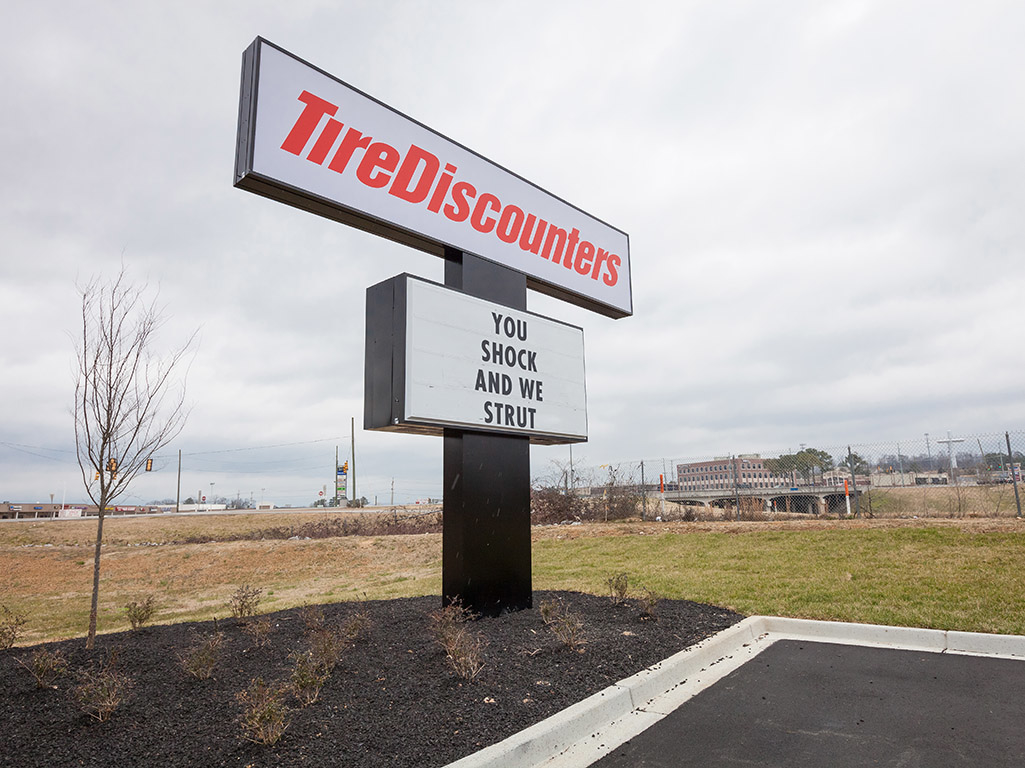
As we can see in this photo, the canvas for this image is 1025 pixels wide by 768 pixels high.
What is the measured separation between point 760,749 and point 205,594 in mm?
14126

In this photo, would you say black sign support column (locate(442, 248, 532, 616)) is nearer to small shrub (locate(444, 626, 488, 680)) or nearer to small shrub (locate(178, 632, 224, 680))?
small shrub (locate(444, 626, 488, 680))

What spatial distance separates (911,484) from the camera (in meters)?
20.1

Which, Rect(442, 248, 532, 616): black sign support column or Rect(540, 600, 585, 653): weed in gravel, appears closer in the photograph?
Rect(540, 600, 585, 653): weed in gravel

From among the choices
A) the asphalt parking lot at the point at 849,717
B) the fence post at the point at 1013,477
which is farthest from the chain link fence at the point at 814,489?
the asphalt parking lot at the point at 849,717

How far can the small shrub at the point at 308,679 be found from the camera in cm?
A: 408

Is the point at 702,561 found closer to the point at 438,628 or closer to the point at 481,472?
the point at 481,472

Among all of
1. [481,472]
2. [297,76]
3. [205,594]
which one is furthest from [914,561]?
[205,594]

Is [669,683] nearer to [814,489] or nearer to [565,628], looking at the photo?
[565,628]

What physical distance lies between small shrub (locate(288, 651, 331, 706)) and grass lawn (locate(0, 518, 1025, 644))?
5059 millimetres

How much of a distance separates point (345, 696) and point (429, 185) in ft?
18.1

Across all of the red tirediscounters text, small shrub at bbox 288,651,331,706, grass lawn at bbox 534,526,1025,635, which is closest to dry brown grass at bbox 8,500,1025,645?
grass lawn at bbox 534,526,1025,635

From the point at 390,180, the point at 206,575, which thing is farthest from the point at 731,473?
the point at 390,180

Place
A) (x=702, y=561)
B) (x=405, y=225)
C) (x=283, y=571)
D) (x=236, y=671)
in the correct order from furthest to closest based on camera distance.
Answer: (x=283, y=571), (x=702, y=561), (x=405, y=225), (x=236, y=671)

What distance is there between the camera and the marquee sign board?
641cm
